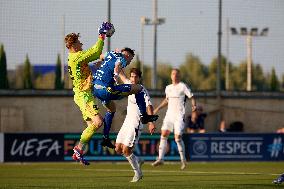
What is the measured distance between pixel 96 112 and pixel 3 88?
18.7 m

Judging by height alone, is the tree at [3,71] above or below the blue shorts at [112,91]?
below

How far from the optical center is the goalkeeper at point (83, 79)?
2025 cm

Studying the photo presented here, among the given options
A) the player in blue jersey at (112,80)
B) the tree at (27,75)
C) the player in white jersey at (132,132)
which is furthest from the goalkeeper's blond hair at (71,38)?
the tree at (27,75)

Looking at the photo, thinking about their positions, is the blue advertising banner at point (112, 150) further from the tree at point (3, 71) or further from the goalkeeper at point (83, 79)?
the goalkeeper at point (83, 79)

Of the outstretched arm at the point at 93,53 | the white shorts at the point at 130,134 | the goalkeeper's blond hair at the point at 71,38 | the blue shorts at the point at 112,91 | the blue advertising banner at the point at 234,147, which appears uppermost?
the goalkeeper's blond hair at the point at 71,38

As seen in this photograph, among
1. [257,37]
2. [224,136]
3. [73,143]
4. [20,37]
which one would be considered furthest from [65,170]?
[257,37]

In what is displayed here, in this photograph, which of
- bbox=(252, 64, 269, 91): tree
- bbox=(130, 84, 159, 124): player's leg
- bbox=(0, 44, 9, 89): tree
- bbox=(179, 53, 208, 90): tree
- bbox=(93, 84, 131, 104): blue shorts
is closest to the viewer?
bbox=(93, 84, 131, 104): blue shorts

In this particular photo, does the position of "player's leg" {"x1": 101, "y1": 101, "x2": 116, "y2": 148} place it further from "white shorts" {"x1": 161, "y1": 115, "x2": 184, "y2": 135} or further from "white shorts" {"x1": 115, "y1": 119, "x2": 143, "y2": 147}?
"white shorts" {"x1": 161, "y1": 115, "x2": 184, "y2": 135}

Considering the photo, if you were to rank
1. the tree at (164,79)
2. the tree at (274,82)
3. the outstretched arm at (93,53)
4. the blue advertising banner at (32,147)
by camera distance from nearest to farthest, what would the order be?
the outstretched arm at (93,53) → the blue advertising banner at (32,147) → the tree at (274,82) → the tree at (164,79)

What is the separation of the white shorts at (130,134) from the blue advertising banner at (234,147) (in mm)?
11306

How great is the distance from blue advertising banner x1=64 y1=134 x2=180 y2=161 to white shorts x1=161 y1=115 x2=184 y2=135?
205 inches

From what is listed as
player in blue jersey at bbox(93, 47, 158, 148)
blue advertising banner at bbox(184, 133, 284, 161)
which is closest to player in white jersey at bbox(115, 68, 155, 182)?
player in blue jersey at bbox(93, 47, 158, 148)

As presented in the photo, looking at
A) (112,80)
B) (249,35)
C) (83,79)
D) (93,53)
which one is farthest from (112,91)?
(249,35)

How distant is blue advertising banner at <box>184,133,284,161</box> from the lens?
114 ft
